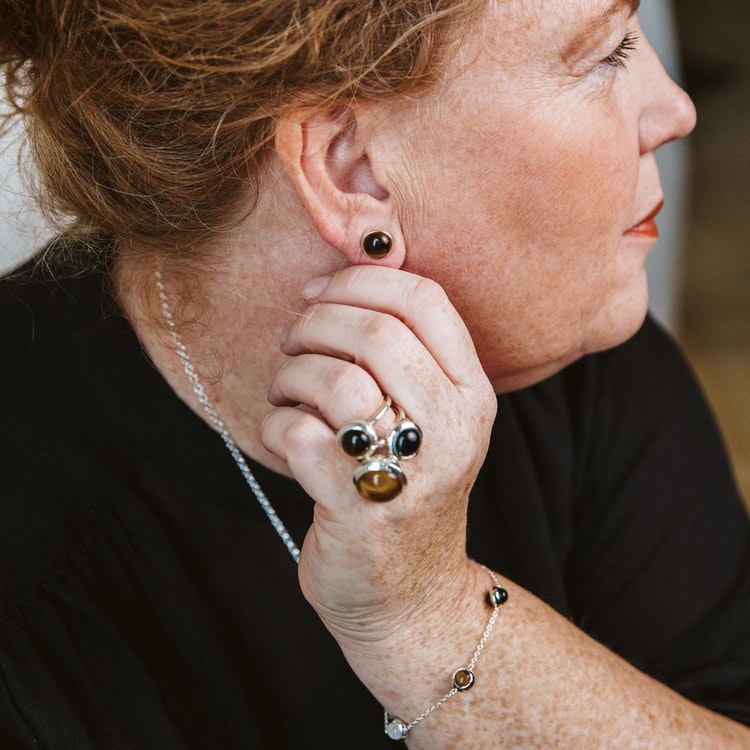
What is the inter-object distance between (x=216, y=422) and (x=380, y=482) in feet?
1.05

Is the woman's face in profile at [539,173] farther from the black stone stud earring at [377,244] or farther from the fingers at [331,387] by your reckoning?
the fingers at [331,387]

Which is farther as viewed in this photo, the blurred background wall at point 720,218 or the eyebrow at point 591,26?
the blurred background wall at point 720,218

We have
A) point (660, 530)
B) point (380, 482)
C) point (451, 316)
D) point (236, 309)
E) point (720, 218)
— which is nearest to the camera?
point (380, 482)

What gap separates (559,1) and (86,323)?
621 mm

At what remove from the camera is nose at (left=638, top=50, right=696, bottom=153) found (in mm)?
1148

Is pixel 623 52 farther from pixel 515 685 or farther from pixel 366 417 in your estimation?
pixel 515 685

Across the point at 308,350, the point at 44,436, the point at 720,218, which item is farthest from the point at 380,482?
the point at 720,218

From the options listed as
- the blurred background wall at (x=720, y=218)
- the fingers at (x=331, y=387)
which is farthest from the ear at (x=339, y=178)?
the blurred background wall at (x=720, y=218)

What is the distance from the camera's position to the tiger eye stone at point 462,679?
1.07 meters

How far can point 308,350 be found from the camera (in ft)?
3.46

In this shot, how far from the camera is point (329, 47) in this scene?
948mm

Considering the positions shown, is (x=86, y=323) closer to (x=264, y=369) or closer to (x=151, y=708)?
(x=264, y=369)

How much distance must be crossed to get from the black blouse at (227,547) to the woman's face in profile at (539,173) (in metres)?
0.26

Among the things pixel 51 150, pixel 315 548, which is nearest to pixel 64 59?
pixel 51 150
